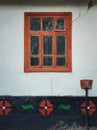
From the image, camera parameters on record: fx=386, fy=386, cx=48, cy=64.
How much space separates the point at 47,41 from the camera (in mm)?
8719

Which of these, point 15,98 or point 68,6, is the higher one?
point 68,6

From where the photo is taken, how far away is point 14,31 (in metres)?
8.61

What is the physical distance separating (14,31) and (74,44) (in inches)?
54.0

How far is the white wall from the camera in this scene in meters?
8.57

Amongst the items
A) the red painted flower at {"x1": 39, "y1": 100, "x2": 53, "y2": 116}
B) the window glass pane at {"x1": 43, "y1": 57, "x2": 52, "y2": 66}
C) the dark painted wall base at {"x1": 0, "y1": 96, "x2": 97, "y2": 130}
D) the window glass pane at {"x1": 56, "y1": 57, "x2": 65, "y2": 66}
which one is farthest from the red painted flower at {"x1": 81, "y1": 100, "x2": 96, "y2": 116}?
the window glass pane at {"x1": 43, "y1": 57, "x2": 52, "y2": 66}

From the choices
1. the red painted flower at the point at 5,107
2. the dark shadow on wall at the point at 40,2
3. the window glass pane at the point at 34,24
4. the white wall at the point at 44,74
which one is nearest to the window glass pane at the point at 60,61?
the white wall at the point at 44,74

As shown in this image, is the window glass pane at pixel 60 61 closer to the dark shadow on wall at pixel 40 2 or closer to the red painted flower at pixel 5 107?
the dark shadow on wall at pixel 40 2

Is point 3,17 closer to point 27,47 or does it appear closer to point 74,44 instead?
point 27,47

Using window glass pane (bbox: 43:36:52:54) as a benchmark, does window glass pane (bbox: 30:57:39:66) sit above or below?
below

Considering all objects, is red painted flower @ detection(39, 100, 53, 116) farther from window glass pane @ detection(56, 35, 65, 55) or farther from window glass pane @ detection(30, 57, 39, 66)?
window glass pane @ detection(56, 35, 65, 55)

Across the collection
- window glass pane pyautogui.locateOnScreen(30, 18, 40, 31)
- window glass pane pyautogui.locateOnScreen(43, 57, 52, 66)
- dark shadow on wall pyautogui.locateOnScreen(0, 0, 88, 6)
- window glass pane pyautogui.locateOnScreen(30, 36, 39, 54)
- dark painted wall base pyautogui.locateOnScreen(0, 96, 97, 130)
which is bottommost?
dark painted wall base pyautogui.locateOnScreen(0, 96, 97, 130)

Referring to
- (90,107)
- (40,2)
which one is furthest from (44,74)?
(40,2)

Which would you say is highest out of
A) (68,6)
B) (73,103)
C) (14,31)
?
(68,6)

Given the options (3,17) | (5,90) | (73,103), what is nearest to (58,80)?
(73,103)
